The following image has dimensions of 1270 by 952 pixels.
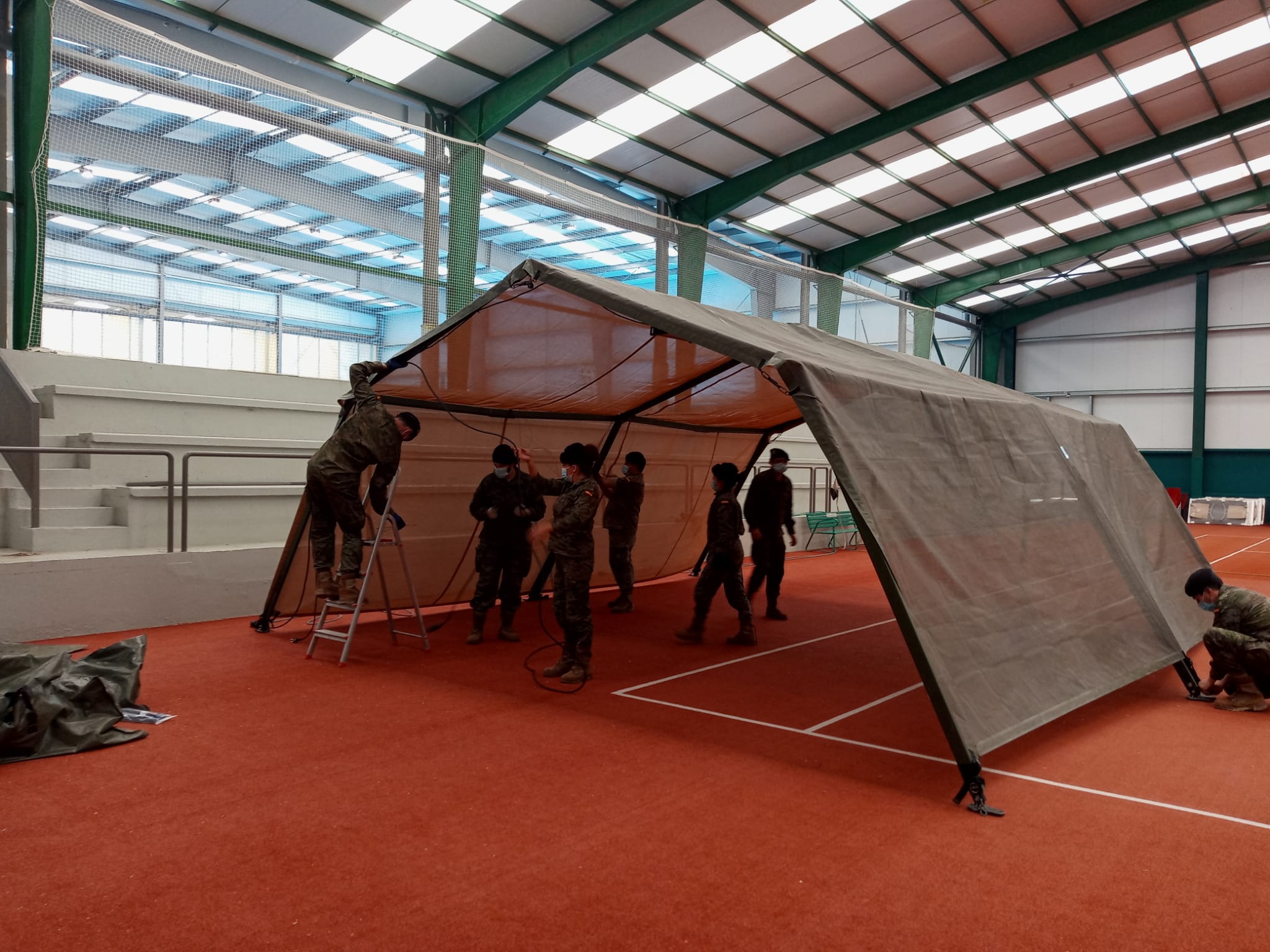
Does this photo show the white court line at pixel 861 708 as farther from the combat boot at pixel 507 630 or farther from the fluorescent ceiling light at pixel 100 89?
the fluorescent ceiling light at pixel 100 89

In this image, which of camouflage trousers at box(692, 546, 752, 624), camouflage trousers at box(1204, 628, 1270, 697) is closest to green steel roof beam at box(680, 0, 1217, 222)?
camouflage trousers at box(692, 546, 752, 624)

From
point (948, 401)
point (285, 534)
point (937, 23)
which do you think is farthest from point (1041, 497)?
point (937, 23)

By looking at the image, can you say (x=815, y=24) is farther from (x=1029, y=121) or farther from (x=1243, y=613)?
(x=1243, y=613)

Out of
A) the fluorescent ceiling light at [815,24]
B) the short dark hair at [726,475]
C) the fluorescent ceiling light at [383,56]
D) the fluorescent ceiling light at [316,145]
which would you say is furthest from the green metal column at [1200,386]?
the fluorescent ceiling light at [316,145]

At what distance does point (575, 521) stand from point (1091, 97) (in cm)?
1723

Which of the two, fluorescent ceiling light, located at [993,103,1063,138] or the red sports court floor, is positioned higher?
fluorescent ceiling light, located at [993,103,1063,138]

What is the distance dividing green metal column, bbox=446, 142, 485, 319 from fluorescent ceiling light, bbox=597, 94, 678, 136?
4.64 meters

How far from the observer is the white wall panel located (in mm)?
32406

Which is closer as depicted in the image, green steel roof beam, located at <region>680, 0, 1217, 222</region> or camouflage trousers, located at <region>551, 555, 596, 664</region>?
camouflage trousers, located at <region>551, 555, 596, 664</region>

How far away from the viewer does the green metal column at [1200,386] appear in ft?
103

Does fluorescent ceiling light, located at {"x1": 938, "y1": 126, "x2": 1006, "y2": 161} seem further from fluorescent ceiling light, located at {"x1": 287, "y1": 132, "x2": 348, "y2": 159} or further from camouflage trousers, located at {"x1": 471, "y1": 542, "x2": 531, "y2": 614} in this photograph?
camouflage trousers, located at {"x1": 471, "y1": 542, "x2": 531, "y2": 614}

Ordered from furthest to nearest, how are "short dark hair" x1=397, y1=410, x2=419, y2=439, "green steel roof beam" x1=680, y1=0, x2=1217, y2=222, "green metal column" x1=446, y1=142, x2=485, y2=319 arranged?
"green steel roof beam" x1=680, y1=0, x2=1217, y2=222, "green metal column" x1=446, y1=142, x2=485, y2=319, "short dark hair" x1=397, y1=410, x2=419, y2=439

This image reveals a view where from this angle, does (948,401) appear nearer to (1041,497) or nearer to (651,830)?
(1041,497)

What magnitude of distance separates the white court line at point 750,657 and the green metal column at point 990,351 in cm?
2742
